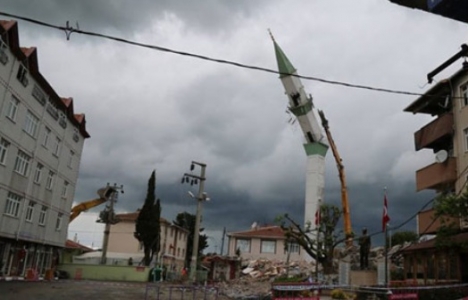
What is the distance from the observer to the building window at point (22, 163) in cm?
3123

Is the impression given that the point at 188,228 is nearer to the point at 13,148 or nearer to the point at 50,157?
the point at 50,157

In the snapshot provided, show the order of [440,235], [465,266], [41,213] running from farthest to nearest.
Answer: [41,213], [465,266], [440,235]

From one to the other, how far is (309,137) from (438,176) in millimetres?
31219

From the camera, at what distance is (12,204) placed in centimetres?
3086

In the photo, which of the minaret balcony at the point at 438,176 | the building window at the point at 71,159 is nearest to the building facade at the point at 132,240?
the building window at the point at 71,159

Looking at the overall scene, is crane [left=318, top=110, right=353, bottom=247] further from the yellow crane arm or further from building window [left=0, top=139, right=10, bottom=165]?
building window [left=0, top=139, right=10, bottom=165]

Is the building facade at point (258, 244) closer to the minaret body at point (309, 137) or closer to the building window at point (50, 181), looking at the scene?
the minaret body at point (309, 137)

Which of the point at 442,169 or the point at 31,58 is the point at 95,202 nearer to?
the point at 31,58

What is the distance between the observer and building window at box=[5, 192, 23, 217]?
30205mm

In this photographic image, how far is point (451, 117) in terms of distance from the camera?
25953 mm

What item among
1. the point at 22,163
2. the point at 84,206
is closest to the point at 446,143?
the point at 22,163

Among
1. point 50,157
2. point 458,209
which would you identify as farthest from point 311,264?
point 458,209

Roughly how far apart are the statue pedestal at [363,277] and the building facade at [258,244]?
39607 millimetres

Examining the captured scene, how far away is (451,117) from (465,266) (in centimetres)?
848
